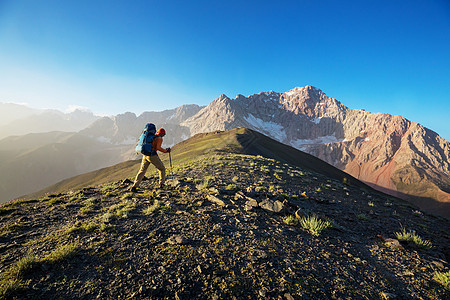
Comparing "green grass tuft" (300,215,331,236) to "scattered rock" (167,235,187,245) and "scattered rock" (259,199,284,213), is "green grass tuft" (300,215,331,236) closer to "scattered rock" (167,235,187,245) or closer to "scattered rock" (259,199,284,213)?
"scattered rock" (259,199,284,213)

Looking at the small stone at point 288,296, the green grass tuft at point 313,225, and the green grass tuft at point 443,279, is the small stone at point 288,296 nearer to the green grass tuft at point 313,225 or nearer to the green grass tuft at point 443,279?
the green grass tuft at point 313,225

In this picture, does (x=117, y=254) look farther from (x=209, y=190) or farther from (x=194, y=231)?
(x=209, y=190)

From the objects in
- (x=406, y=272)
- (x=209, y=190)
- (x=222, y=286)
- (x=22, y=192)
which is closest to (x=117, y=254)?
(x=222, y=286)

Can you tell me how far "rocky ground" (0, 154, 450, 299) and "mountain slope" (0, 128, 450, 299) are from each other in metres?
0.02

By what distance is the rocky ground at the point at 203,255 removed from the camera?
3547 millimetres

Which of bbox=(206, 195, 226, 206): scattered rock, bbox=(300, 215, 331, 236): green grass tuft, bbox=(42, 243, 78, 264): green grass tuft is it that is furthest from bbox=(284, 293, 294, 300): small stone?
bbox=(42, 243, 78, 264): green grass tuft

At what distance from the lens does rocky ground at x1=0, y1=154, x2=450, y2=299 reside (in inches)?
140

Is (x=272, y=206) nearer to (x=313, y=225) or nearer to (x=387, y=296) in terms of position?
(x=313, y=225)

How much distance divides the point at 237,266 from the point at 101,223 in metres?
4.64

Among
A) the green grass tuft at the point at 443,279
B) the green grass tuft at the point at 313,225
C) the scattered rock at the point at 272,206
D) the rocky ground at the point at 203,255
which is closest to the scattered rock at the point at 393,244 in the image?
the rocky ground at the point at 203,255

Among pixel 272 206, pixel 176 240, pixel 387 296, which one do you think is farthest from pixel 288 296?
pixel 272 206

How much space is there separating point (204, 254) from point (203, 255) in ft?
0.13

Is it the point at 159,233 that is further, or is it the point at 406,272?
the point at 159,233

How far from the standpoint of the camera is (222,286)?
142 inches
